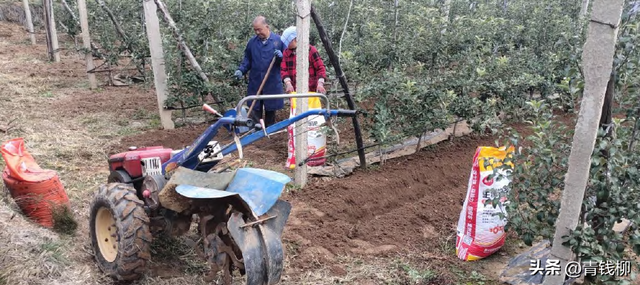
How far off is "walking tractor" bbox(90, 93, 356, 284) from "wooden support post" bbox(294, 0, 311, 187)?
1455 mm

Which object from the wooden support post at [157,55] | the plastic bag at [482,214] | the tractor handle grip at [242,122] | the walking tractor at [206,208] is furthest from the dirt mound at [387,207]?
the wooden support post at [157,55]

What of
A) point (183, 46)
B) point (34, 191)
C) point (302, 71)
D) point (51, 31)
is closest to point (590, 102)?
point (302, 71)

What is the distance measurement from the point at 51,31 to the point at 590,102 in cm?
1261

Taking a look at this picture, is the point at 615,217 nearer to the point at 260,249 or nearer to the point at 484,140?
the point at 260,249

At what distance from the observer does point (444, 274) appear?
372cm

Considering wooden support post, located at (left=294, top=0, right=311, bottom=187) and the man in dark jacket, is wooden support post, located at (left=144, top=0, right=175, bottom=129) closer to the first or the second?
the man in dark jacket

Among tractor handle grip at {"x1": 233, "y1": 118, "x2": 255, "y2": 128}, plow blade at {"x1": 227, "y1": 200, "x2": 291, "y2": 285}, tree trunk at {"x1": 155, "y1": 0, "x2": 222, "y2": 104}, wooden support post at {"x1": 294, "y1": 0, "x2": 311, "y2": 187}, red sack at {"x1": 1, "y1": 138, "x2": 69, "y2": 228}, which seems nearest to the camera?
plow blade at {"x1": 227, "y1": 200, "x2": 291, "y2": 285}

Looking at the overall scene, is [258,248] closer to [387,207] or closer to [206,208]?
[206,208]

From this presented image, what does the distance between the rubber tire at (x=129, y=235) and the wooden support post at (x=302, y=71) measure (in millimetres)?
1819

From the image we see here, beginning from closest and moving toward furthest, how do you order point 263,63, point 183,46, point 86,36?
point 263,63 → point 183,46 → point 86,36

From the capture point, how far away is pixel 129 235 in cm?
323

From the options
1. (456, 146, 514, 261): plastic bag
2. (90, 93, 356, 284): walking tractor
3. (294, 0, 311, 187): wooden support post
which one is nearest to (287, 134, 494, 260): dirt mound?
(294, 0, 311, 187): wooden support post

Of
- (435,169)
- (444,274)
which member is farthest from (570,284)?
(435,169)

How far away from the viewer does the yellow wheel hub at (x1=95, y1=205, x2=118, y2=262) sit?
11.9 ft
